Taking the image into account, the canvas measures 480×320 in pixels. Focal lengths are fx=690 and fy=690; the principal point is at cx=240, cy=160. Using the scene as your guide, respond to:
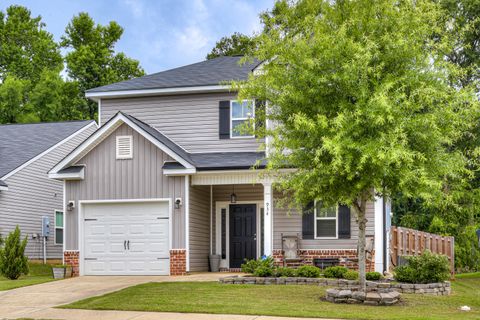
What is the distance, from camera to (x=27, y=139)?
92.7 feet

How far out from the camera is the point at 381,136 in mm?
13031

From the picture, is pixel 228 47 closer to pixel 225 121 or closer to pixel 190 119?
pixel 190 119

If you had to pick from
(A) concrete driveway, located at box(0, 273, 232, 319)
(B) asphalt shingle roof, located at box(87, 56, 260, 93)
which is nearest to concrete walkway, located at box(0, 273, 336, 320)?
(A) concrete driveway, located at box(0, 273, 232, 319)

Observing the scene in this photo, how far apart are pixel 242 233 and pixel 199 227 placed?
1.66 m

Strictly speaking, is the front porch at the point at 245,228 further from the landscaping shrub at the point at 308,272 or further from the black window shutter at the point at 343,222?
the landscaping shrub at the point at 308,272

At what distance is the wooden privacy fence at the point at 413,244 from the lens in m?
21.9

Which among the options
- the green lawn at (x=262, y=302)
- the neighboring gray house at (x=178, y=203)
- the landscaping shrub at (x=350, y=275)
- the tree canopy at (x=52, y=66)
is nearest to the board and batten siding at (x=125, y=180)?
the neighboring gray house at (x=178, y=203)

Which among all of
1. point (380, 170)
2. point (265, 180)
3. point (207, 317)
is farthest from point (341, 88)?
point (265, 180)

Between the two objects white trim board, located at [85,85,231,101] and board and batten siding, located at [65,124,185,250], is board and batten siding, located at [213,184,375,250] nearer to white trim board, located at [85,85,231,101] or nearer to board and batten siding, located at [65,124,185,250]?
board and batten siding, located at [65,124,185,250]

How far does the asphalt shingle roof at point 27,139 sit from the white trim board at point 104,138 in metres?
5.29

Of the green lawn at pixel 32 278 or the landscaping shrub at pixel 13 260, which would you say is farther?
the landscaping shrub at pixel 13 260

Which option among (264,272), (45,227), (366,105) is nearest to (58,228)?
(45,227)

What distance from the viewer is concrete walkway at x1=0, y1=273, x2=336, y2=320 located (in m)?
12.1

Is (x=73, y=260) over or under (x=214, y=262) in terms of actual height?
over
